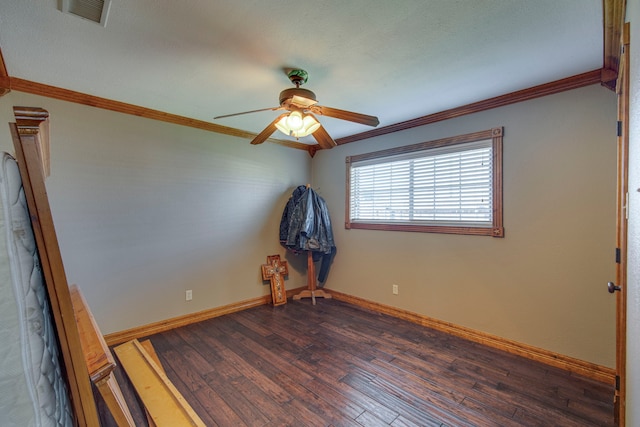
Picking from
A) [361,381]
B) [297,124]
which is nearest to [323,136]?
[297,124]

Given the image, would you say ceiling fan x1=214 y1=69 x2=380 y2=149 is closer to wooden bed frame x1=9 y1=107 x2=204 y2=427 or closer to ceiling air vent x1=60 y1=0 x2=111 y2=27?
ceiling air vent x1=60 y1=0 x2=111 y2=27

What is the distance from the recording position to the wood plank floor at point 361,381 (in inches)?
73.6

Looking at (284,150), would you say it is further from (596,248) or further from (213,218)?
(596,248)

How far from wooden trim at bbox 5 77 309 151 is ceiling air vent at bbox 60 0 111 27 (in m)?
1.37

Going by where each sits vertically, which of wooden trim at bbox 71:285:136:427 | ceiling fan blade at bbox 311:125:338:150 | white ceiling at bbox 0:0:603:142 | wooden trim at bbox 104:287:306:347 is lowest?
wooden trim at bbox 104:287:306:347

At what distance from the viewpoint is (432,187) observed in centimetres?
333

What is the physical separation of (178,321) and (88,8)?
2.94 metres

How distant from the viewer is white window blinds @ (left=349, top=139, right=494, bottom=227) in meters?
2.94

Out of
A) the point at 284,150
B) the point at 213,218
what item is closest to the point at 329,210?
the point at 284,150

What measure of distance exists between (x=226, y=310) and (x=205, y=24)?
3133 mm

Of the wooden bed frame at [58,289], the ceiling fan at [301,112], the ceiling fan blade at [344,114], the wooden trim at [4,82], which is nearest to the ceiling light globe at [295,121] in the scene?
the ceiling fan at [301,112]

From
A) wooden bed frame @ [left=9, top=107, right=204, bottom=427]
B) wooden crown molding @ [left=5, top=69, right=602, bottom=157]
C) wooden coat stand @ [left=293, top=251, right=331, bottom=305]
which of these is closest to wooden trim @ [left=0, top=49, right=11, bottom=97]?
wooden crown molding @ [left=5, top=69, right=602, bottom=157]

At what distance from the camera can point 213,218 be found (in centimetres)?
362

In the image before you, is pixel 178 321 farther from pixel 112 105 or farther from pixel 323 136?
pixel 323 136
